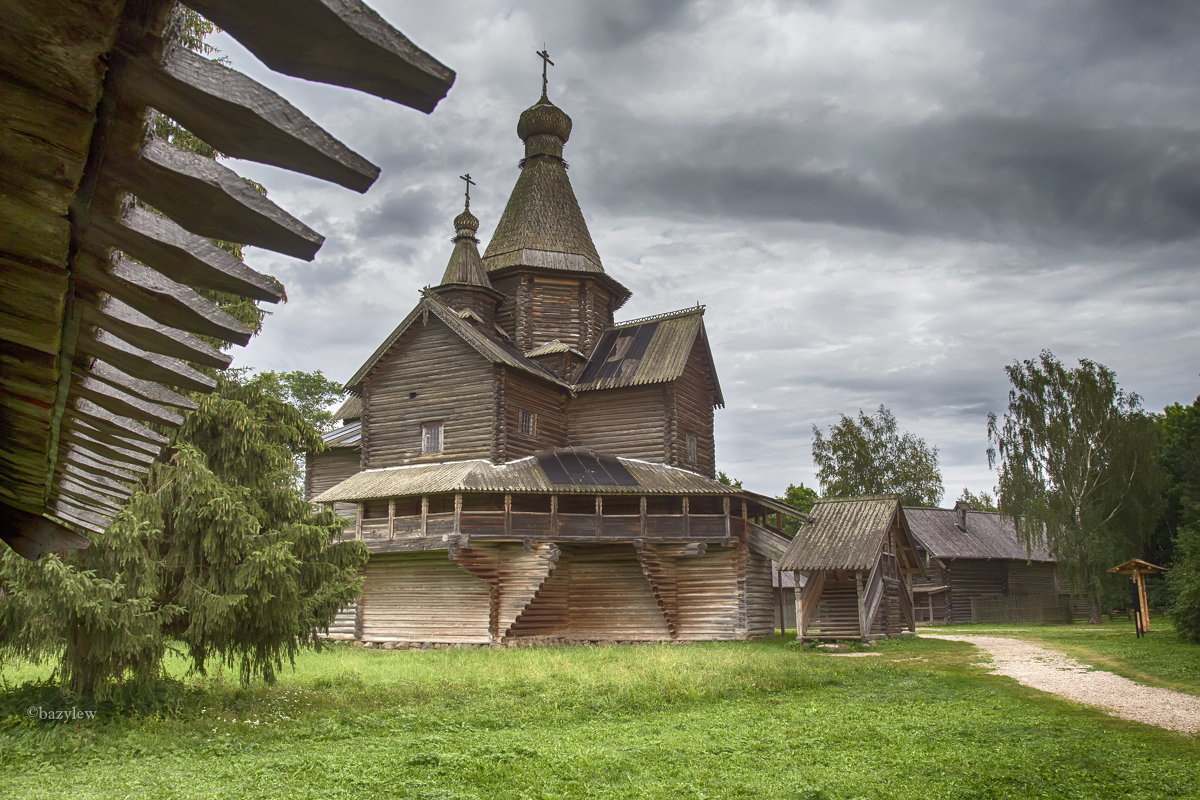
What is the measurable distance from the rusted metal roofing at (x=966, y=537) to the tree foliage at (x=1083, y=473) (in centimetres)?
520

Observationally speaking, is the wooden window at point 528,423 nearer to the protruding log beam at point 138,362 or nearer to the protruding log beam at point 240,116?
the protruding log beam at point 138,362

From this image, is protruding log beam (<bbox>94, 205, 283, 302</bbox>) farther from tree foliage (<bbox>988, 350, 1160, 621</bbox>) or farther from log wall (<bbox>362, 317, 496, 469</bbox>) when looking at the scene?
tree foliage (<bbox>988, 350, 1160, 621</bbox>)

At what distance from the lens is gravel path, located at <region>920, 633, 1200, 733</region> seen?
39.3ft

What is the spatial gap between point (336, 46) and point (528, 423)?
2756 cm

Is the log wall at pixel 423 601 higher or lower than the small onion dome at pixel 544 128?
lower

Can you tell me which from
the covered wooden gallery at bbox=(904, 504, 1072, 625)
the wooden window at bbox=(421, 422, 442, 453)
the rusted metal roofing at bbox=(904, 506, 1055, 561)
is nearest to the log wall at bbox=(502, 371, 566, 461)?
the wooden window at bbox=(421, 422, 442, 453)

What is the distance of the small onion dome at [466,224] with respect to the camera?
34250 mm

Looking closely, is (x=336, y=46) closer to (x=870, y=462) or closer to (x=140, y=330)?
(x=140, y=330)

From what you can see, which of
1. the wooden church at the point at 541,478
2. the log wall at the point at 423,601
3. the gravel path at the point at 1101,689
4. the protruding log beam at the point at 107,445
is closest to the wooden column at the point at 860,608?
the wooden church at the point at 541,478

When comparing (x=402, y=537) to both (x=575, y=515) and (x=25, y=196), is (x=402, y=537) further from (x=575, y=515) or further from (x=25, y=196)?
(x=25, y=196)

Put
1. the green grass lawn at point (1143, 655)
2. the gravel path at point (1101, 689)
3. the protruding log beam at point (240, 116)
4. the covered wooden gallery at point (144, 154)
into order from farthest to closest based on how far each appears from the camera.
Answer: the green grass lawn at point (1143, 655) → the gravel path at point (1101, 689) → the protruding log beam at point (240, 116) → the covered wooden gallery at point (144, 154)

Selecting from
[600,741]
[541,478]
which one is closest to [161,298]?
[600,741]

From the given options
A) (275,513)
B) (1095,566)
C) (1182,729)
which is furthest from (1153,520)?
(275,513)

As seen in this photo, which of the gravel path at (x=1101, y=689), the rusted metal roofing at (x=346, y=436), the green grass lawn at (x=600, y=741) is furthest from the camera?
the rusted metal roofing at (x=346, y=436)
